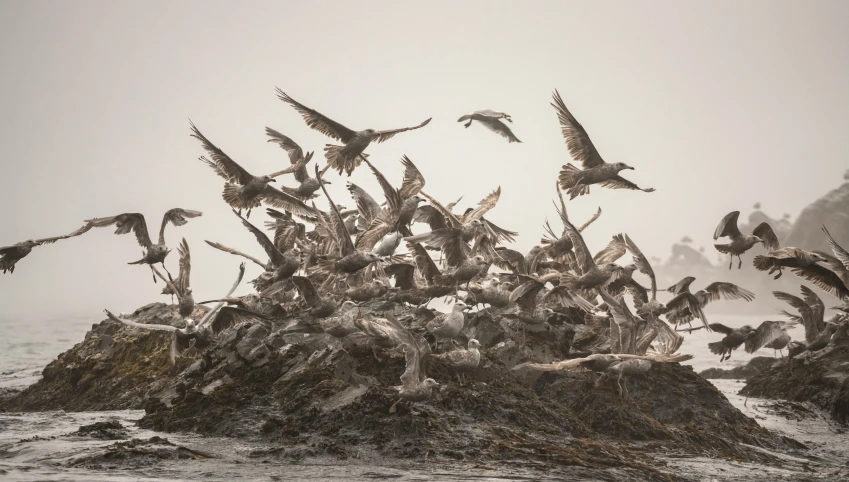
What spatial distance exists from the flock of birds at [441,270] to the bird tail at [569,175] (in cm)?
3

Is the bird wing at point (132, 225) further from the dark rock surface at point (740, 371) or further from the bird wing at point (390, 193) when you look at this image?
the dark rock surface at point (740, 371)

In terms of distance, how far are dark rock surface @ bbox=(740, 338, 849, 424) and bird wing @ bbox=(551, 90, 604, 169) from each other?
5576 mm

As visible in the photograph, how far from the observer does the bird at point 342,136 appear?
12.7 m

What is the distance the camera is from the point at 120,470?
7.09m

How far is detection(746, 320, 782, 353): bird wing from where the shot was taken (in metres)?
13.7

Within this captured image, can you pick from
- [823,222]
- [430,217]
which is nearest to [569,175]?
[430,217]

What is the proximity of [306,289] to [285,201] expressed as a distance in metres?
3.31

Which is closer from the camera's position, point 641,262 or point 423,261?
point 423,261

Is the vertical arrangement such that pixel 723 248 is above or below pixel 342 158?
below

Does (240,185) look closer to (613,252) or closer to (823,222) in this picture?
(613,252)

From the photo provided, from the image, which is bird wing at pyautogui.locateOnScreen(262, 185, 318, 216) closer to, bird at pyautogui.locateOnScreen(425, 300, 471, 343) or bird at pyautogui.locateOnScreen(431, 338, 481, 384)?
bird at pyautogui.locateOnScreen(425, 300, 471, 343)

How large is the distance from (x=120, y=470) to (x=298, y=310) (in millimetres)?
4666

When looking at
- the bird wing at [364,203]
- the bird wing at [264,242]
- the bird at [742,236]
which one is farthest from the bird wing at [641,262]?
the bird wing at [264,242]

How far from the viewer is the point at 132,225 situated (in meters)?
13.6
